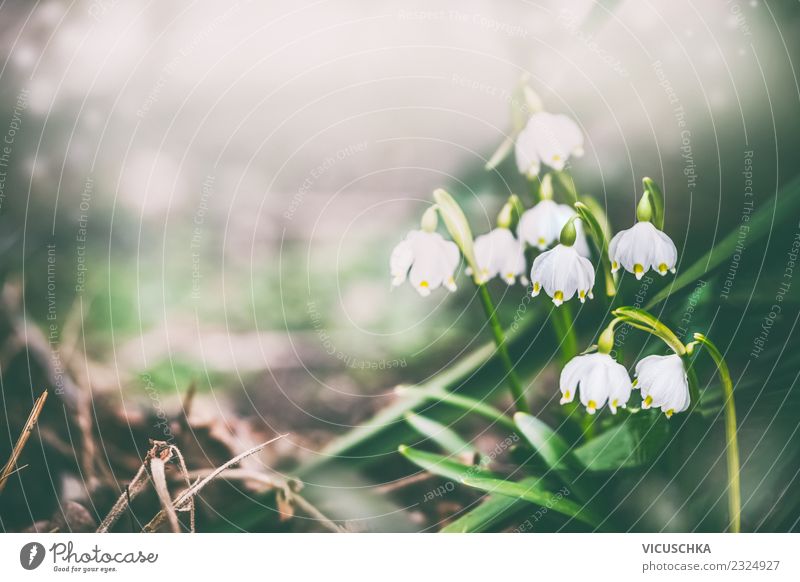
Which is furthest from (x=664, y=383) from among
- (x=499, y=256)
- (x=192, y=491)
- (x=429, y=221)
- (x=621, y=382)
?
(x=192, y=491)

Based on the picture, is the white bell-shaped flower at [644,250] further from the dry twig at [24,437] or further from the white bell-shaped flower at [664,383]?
the dry twig at [24,437]

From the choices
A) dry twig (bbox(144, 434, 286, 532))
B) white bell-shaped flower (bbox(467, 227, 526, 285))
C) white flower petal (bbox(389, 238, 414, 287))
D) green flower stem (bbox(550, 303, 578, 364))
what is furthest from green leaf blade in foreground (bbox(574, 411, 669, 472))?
dry twig (bbox(144, 434, 286, 532))

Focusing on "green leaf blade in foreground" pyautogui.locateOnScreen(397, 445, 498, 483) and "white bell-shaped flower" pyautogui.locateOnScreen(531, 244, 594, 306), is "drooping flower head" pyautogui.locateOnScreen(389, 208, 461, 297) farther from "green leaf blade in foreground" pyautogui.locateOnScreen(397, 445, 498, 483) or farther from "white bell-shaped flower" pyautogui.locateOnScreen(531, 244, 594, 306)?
"green leaf blade in foreground" pyautogui.locateOnScreen(397, 445, 498, 483)

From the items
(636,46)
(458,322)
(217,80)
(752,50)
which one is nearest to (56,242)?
(217,80)

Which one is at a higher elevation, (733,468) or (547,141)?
(547,141)

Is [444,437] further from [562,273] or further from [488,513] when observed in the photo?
[562,273]
